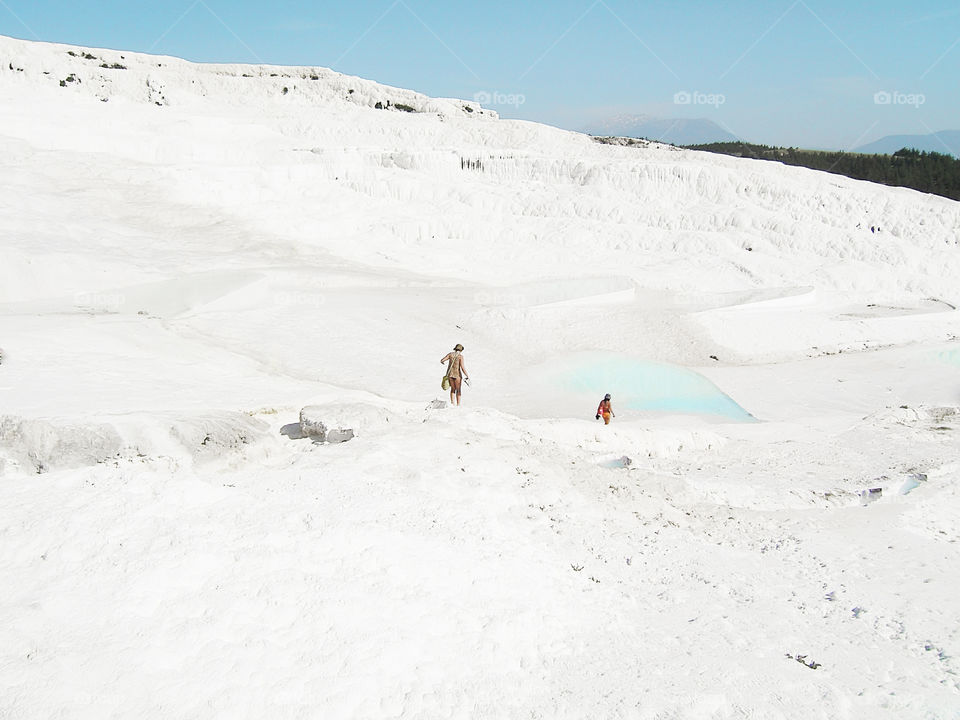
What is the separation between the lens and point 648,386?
14266mm

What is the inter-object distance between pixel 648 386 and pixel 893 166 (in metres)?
37.4

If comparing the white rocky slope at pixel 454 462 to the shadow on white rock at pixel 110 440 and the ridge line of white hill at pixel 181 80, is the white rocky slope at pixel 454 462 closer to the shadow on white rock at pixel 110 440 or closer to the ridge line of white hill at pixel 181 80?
the shadow on white rock at pixel 110 440

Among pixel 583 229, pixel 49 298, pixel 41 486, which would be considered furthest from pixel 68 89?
pixel 41 486

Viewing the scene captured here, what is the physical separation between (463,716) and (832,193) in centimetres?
2703

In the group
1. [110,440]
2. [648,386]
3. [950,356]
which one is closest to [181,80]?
[648,386]

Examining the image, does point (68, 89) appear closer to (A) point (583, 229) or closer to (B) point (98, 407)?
(A) point (583, 229)

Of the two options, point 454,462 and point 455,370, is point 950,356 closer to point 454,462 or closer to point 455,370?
point 455,370

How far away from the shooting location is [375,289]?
734 inches

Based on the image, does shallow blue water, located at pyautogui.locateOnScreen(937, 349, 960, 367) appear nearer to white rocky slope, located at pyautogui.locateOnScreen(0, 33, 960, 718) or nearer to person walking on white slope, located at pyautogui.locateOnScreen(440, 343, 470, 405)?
white rocky slope, located at pyautogui.locateOnScreen(0, 33, 960, 718)

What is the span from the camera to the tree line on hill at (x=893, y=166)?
127 ft
